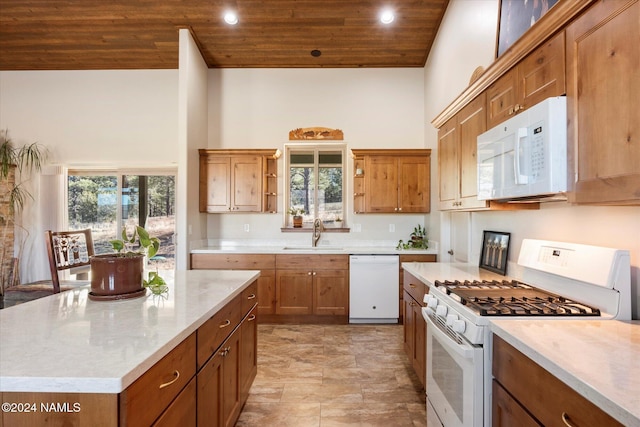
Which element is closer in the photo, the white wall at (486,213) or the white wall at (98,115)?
the white wall at (486,213)

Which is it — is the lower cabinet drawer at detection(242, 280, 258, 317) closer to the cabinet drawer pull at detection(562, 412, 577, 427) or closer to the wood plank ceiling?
the cabinet drawer pull at detection(562, 412, 577, 427)

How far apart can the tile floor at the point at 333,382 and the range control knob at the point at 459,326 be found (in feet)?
3.35

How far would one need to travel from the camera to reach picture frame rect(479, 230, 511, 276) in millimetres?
2342

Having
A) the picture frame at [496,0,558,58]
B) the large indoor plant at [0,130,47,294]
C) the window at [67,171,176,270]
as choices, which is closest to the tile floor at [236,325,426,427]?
the window at [67,171,176,270]

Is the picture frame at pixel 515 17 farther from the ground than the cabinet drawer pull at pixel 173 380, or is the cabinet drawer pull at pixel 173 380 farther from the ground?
the picture frame at pixel 515 17

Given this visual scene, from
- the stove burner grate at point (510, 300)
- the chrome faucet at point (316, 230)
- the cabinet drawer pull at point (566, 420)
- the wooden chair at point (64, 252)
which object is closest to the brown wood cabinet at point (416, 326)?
the stove burner grate at point (510, 300)

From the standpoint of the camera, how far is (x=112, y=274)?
1.51 metres

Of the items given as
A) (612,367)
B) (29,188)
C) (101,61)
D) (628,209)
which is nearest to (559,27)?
(628,209)

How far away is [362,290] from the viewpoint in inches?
157

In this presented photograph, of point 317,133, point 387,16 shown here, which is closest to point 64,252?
point 317,133

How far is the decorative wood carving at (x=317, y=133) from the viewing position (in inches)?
183

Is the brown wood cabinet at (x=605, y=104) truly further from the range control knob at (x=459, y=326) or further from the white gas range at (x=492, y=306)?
the range control knob at (x=459, y=326)

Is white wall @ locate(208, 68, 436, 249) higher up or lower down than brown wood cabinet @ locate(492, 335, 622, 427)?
higher up

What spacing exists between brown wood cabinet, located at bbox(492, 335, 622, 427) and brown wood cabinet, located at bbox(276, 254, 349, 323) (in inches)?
108
